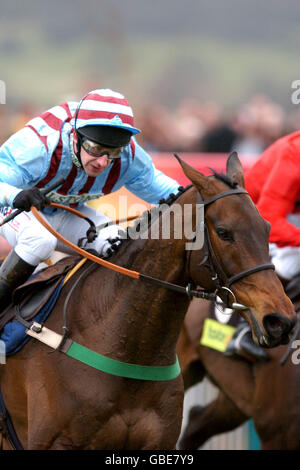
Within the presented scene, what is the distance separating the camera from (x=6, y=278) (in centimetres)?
338

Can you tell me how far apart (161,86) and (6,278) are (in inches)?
288

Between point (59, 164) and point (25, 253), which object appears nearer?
point (25, 253)

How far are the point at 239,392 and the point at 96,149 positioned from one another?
8.77 feet

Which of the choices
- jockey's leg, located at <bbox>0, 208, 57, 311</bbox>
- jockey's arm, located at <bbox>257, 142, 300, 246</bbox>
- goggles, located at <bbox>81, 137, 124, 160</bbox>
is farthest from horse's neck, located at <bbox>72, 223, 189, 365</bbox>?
jockey's arm, located at <bbox>257, 142, 300, 246</bbox>

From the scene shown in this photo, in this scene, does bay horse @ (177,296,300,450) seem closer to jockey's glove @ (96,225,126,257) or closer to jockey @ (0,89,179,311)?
jockey's glove @ (96,225,126,257)

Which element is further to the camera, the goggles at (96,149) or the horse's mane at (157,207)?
the goggles at (96,149)

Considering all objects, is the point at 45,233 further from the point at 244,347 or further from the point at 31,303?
the point at 244,347

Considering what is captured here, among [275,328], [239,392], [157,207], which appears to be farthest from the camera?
[239,392]

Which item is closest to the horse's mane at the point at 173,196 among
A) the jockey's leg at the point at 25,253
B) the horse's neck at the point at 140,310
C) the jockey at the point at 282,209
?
the horse's neck at the point at 140,310

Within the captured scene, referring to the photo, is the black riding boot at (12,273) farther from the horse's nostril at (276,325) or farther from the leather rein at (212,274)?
the horse's nostril at (276,325)

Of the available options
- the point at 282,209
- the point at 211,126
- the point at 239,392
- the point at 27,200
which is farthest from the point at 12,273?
the point at 211,126

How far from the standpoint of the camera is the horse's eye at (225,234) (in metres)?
2.88

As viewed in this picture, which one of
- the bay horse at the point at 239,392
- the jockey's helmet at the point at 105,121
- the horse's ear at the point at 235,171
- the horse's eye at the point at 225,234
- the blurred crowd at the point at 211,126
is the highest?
the jockey's helmet at the point at 105,121

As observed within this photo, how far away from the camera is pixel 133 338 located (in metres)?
3.19
